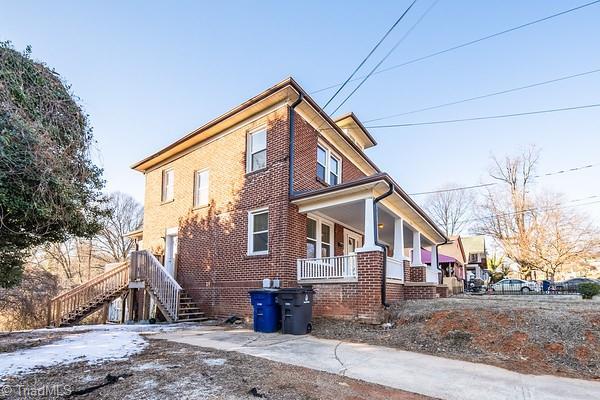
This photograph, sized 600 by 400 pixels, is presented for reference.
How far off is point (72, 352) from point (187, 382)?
3.14 m

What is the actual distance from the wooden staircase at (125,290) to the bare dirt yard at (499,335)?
5219 millimetres

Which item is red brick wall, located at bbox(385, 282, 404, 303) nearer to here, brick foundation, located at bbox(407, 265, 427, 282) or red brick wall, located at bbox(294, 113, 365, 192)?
brick foundation, located at bbox(407, 265, 427, 282)

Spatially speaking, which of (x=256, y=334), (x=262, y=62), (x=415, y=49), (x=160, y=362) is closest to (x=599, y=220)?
(x=415, y=49)

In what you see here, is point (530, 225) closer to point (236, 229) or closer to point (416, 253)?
point (416, 253)

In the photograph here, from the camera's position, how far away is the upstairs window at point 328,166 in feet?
42.6

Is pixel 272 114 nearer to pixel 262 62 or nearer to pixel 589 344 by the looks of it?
pixel 262 62

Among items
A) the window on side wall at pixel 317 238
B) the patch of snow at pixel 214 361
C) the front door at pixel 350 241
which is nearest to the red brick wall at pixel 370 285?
the window on side wall at pixel 317 238

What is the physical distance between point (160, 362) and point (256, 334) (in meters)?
3.39

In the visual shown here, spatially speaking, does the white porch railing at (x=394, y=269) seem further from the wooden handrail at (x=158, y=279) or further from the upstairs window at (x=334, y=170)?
the wooden handrail at (x=158, y=279)

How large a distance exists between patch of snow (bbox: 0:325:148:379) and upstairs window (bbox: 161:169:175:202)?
808 centimetres

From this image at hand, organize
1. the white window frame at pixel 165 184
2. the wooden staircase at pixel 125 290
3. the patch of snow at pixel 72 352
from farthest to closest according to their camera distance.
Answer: the white window frame at pixel 165 184, the wooden staircase at pixel 125 290, the patch of snow at pixel 72 352

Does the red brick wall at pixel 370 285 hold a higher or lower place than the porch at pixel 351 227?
lower

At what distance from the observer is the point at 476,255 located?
50188 millimetres

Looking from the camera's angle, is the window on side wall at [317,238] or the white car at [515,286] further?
the white car at [515,286]
